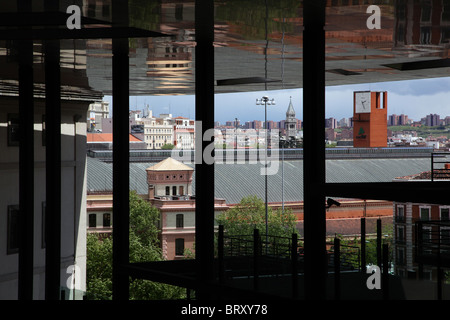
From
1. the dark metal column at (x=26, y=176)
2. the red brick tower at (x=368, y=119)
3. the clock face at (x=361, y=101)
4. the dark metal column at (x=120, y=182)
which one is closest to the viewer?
the dark metal column at (x=120, y=182)

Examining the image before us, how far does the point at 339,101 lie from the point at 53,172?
435 feet

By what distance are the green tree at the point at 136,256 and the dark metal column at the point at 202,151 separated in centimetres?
→ 3432

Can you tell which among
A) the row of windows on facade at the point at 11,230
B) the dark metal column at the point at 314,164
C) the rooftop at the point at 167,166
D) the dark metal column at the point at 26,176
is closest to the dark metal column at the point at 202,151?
the dark metal column at the point at 314,164

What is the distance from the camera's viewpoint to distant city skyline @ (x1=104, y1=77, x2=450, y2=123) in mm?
126750

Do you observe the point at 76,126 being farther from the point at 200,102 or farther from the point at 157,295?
the point at 157,295

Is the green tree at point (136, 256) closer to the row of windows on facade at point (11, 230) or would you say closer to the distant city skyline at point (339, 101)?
the row of windows on facade at point (11, 230)

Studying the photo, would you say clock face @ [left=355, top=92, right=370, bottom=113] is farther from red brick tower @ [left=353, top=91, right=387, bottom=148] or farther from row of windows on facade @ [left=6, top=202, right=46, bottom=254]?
row of windows on facade @ [left=6, top=202, right=46, bottom=254]

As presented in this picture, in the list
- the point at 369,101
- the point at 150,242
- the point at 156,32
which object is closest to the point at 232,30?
the point at 156,32

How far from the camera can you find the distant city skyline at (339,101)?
416 feet

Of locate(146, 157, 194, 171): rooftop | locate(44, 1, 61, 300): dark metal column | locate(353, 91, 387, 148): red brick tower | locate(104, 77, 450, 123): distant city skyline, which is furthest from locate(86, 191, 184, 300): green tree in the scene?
locate(104, 77, 450, 123): distant city skyline

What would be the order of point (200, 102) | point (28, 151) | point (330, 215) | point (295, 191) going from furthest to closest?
point (295, 191) → point (330, 215) → point (28, 151) → point (200, 102)

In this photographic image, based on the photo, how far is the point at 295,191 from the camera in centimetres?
7944

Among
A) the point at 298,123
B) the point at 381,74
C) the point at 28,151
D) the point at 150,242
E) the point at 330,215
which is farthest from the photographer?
the point at 298,123

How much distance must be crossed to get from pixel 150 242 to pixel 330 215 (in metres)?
18.7
